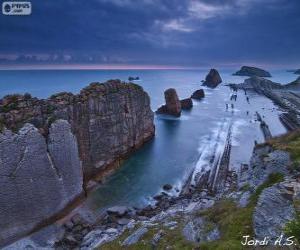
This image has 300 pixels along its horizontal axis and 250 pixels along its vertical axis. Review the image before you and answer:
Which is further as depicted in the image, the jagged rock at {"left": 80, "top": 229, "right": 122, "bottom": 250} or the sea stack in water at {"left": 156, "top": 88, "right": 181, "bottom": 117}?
the sea stack in water at {"left": 156, "top": 88, "right": 181, "bottom": 117}

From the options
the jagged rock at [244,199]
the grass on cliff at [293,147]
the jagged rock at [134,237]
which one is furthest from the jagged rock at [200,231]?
the grass on cliff at [293,147]

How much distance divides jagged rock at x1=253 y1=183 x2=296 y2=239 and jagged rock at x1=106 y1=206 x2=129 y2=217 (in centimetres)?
2154

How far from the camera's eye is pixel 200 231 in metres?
25.4

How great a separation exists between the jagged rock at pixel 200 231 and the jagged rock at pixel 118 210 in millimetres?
15261

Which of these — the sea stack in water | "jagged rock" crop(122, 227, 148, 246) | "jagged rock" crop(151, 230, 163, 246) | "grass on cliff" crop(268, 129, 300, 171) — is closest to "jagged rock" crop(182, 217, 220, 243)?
"jagged rock" crop(151, 230, 163, 246)

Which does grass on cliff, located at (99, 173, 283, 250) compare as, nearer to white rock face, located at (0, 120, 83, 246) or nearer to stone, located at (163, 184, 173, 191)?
white rock face, located at (0, 120, 83, 246)

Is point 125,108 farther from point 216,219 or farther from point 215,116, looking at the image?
point 215,116

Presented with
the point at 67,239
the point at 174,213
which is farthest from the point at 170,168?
the point at 67,239

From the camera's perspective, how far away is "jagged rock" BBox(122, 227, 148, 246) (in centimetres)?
2849

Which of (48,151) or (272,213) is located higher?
(272,213)

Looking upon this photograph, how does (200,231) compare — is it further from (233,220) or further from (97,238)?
(97,238)

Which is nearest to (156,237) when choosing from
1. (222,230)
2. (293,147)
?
(222,230)

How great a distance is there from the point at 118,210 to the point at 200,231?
18971 mm

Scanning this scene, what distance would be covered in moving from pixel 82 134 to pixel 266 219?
1323 inches
